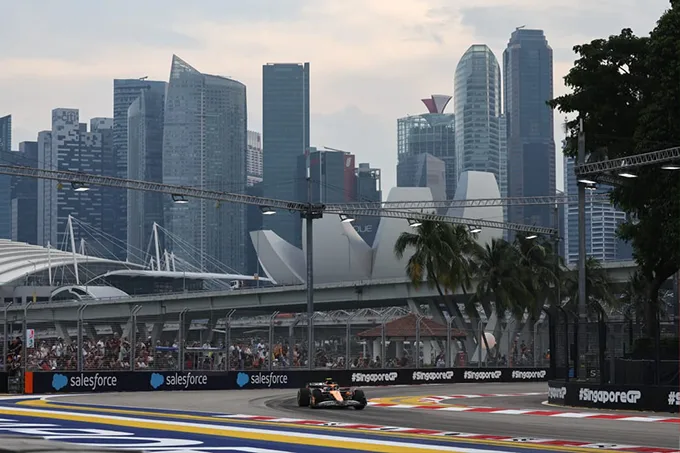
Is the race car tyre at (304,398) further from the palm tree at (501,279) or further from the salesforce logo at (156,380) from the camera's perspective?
the palm tree at (501,279)

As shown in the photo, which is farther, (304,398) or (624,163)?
Result: (624,163)

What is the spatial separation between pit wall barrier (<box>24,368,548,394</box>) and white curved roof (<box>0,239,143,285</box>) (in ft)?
405

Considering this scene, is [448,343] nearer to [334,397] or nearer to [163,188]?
[334,397]

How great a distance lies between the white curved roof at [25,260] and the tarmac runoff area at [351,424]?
13832cm

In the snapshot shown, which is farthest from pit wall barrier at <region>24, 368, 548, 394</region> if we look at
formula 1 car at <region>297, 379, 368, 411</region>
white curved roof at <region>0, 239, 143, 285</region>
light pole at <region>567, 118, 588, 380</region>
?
white curved roof at <region>0, 239, 143, 285</region>

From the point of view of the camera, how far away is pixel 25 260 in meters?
177

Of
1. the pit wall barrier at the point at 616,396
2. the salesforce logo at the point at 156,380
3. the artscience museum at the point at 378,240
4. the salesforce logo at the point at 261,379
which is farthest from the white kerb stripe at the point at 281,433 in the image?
the artscience museum at the point at 378,240

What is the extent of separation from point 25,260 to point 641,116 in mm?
147304

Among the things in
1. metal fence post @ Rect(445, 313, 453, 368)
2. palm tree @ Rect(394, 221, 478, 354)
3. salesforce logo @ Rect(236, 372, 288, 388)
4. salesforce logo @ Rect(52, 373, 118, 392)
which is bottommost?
salesforce logo @ Rect(236, 372, 288, 388)

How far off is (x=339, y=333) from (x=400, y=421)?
2102cm

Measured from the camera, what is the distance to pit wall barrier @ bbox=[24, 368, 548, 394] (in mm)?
35719

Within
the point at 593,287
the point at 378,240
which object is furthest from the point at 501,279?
the point at 378,240

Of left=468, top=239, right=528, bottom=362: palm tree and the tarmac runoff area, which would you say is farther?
left=468, top=239, right=528, bottom=362: palm tree

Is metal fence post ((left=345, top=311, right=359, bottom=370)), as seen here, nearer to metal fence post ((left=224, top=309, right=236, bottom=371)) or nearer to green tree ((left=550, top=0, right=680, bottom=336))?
metal fence post ((left=224, top=309, right=236, bottom=371))
